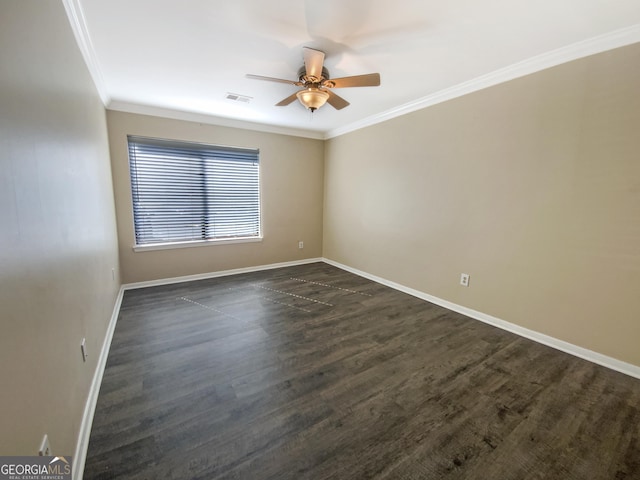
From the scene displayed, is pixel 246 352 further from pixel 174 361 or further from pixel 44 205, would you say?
pixel 44 205

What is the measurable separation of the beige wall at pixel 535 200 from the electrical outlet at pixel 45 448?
3299 mm

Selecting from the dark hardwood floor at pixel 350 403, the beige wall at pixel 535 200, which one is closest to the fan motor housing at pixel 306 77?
the beige wall at pixel 535 200

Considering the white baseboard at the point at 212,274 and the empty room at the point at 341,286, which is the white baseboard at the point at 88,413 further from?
the white baseboard at the point at 212,274

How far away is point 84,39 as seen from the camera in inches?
75.8

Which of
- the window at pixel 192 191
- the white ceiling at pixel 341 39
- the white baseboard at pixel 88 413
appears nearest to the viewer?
the white baseboard at pixel 88 413

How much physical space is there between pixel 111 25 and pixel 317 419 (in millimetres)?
2901

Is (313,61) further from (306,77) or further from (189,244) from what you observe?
(189,244)

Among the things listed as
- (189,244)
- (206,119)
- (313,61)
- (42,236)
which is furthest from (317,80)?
(189,244)

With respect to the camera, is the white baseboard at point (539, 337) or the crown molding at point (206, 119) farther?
the crown molding at point (206, 119)

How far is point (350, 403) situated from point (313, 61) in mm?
2457

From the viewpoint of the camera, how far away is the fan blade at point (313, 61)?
6.47 feet

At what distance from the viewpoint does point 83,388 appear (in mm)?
1521

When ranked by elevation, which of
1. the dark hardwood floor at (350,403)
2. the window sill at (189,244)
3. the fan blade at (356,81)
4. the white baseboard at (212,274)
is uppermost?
the fan blade at (356,81)

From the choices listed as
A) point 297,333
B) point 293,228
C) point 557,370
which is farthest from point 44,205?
point 293,228
